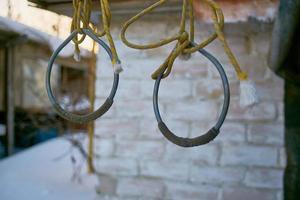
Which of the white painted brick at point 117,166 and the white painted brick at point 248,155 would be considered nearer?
the white painted brick at point 248,155

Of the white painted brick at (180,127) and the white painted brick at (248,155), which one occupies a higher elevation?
the white painted brick at (180,127)

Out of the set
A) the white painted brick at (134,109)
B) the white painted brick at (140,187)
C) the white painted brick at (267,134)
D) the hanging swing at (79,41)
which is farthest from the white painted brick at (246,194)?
the hanging swing at (79,41)

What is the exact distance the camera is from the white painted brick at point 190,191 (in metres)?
1.93

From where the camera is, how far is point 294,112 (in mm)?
1864

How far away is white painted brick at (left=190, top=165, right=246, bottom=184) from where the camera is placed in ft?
6.23

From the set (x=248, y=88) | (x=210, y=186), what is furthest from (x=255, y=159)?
(x=248, y=88)

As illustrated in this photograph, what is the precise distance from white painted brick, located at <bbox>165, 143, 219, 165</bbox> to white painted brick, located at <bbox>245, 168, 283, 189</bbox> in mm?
196

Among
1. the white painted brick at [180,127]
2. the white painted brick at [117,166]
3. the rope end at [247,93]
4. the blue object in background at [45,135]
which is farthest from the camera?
the blue object in background at [45,135]

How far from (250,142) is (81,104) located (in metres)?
3.37

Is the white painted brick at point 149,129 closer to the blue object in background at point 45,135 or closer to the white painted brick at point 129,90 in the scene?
the white painted brick at point 129,90

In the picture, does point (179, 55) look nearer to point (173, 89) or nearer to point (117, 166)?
point (173, 89)

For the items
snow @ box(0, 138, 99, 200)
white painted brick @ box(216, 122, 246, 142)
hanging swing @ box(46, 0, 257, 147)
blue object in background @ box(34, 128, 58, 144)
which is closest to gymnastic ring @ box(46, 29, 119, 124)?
hanging swing @ box(46, 0, 257, 147)

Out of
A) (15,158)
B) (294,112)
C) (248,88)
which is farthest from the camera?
(15,158)

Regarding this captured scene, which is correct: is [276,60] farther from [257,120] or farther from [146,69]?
[146,69]
